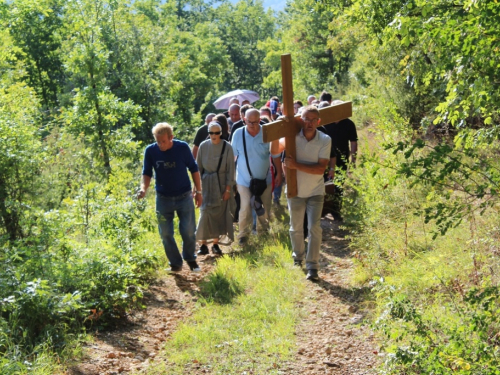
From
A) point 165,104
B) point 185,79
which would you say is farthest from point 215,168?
point 185,79

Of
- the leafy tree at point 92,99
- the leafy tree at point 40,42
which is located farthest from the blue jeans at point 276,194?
the leafy tree at point 40,42

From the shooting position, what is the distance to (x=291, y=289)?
714cm

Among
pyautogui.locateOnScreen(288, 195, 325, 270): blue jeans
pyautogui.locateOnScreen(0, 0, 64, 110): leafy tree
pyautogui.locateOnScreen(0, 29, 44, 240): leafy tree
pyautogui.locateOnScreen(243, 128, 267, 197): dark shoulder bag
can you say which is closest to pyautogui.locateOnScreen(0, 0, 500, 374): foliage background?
pyautogui.locateOnScreen(0, 29, 44, 240): leafy tree

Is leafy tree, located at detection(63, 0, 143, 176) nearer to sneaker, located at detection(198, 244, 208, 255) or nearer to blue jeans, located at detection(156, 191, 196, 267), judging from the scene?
sneaker, located at detection(198, 244, 208, 255)

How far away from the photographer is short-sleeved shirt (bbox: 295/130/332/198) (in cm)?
732

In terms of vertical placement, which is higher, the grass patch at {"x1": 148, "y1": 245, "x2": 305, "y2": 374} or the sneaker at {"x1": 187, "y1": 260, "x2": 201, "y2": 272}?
the sneaker at {"x1": 187, "y1": 260, "x2": 201, "y2": 272}

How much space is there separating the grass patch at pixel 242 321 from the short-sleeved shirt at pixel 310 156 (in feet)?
3.48

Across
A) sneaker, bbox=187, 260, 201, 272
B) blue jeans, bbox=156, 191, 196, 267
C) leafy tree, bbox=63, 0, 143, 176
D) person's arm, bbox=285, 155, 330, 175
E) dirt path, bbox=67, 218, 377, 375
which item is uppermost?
leafy tree, bbox=63, 0, 143, 176

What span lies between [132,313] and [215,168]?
2.97m

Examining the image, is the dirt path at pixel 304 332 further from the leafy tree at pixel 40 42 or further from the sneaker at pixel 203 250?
the leafy tree at pixel 40 42

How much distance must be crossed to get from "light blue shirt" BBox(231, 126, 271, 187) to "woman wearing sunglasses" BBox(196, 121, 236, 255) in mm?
253

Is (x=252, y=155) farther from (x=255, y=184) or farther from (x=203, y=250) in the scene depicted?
(x=203, y=250)

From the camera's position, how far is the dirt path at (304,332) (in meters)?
5.30

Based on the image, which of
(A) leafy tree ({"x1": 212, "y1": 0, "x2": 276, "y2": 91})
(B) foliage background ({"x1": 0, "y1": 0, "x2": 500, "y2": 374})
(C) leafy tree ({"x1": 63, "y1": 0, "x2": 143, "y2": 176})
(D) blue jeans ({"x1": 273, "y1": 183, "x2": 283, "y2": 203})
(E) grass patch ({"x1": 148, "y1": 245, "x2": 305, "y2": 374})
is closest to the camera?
(B) foliage background ({"x1": 0, "y1": 0, "x2": 500, "y2": 374})
